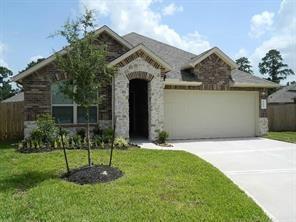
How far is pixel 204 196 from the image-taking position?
706 centimetres

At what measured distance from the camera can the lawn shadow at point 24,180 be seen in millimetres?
7920

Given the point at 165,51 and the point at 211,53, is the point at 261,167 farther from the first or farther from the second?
the point at 165,51

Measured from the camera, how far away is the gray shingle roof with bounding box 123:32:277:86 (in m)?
17.5

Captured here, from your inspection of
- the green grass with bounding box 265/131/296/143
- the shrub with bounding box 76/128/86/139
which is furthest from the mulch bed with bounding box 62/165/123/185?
the green grass with bounding box 265/131/296/143

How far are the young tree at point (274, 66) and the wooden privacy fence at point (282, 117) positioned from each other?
35.9m

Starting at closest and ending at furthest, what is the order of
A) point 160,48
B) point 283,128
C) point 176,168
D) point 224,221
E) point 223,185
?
point 224,221 → point 223,185 → point 176,168 → point 160,48 → point 283,128

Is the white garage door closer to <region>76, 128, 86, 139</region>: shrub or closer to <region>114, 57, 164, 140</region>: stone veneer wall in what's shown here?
<region>114, 57, 164, 140</region>: stone veneer wall

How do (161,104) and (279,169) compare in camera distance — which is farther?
(161,104)

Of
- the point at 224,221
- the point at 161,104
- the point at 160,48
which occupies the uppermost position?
the point at 160,48

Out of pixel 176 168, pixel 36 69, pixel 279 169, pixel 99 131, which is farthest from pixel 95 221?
pixel 36 69

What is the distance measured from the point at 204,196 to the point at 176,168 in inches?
103

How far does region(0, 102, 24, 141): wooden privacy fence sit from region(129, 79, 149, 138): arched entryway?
232 inches

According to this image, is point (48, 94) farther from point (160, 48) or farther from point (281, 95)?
point (281, 95)

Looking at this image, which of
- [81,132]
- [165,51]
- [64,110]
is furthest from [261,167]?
[165,51]
